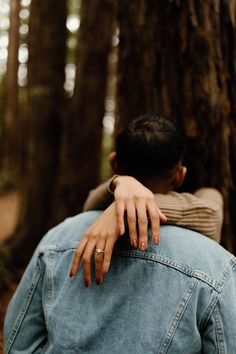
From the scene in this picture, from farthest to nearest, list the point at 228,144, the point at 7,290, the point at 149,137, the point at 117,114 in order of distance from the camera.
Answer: the point at 7,290 < the point at 117,114 < the point at 228,144 < the point at 149,137

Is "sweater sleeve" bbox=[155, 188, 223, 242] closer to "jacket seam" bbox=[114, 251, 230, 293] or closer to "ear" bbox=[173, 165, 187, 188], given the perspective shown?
"ear" bbox=[173, 165, 187, 188]

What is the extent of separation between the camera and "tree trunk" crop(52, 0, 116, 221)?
243 inches

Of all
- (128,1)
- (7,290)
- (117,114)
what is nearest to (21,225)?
(7,290)

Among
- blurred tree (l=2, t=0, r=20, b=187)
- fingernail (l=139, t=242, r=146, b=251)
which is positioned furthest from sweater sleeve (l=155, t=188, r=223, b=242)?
blurred tree (l=2, t=0, r=20, b=187)

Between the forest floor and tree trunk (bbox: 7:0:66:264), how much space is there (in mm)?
931

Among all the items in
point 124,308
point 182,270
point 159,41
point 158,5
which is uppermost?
point 158,5

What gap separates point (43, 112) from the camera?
6.26 meters

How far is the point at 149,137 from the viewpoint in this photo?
2.12m

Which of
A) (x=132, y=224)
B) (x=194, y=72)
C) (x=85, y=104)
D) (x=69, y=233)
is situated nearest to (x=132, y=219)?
(x=132, y=224)

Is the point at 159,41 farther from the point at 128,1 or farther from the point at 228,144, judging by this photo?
the point at 228,144

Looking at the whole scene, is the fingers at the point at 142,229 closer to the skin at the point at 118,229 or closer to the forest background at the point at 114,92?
the skin at the point at 118,229

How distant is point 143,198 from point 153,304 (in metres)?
0.45

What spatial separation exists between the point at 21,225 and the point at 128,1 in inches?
169

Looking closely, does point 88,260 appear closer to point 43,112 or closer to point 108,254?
point 108,254
